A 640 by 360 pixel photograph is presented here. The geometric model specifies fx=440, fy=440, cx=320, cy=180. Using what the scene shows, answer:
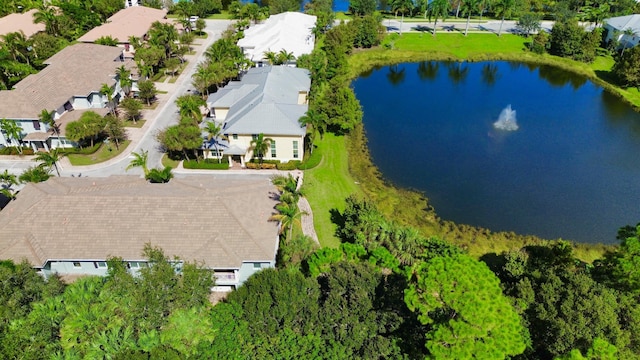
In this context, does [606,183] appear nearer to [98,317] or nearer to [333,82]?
[333,82]

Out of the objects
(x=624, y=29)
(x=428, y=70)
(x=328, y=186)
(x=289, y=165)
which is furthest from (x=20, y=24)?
(x=624, y=29)

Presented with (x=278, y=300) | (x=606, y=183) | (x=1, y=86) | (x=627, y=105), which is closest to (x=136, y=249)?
(x=278, y=300)

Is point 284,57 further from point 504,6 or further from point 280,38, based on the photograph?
point 504,6

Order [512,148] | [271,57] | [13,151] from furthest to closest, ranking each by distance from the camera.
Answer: [271,57], [512,148], [13,151]

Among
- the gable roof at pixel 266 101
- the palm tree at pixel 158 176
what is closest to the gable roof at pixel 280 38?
the gable roof at pixel 266 101

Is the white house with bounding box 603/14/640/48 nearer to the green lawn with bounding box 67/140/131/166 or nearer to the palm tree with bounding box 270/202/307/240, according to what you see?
the palm tree with bounding box 270/202/307/240

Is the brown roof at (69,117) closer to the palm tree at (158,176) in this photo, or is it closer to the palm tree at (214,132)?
the palm tree at (214,132)

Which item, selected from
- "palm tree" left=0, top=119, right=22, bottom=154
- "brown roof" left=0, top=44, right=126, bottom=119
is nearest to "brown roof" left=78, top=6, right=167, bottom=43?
"brown roof" left=0, top=44, right=126, bottom=119
